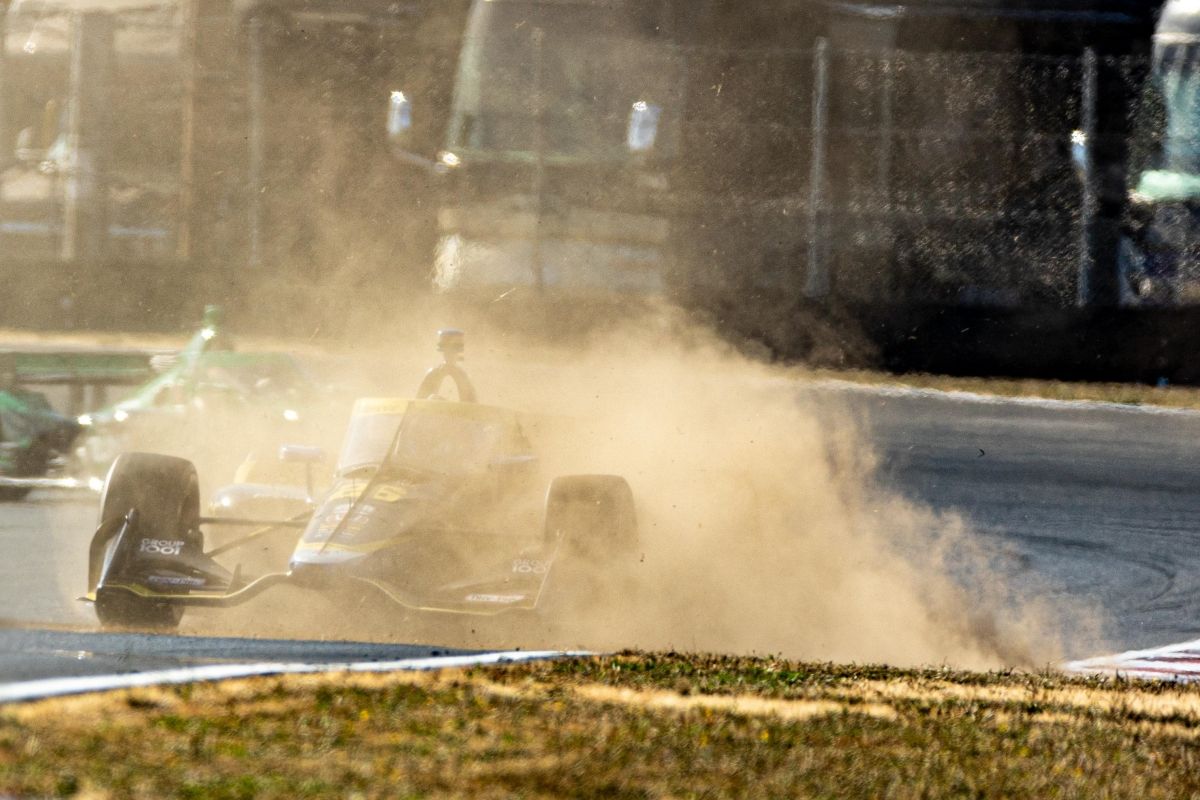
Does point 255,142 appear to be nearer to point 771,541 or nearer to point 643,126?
point 643,126

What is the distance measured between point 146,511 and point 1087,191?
956 centimetres

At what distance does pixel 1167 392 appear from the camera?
48.1 ft

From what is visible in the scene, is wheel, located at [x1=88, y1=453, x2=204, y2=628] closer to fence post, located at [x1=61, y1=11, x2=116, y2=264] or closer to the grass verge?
the grass verge

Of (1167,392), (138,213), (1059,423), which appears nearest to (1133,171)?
(1167,392)

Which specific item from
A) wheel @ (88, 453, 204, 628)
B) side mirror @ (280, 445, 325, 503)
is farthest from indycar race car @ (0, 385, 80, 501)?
side mirror @ (280, 445, 325, 503)

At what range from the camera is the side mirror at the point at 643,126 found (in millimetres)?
14070

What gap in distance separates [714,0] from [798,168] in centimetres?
164

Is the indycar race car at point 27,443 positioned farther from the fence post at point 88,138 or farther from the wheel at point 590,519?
the fence post at point 88,138

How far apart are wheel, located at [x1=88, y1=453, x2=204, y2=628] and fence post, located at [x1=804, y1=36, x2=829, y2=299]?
7625 mm

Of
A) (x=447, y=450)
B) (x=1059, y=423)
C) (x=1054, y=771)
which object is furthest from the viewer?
(x=1059, y=423)

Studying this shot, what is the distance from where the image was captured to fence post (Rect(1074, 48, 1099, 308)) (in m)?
15.3

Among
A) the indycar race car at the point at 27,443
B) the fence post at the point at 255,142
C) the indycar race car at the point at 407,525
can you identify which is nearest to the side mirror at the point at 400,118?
the fence post at the point at 255,142

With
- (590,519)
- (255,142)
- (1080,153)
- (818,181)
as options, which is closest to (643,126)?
(818,181)

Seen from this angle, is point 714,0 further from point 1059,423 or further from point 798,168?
point 1059,423
